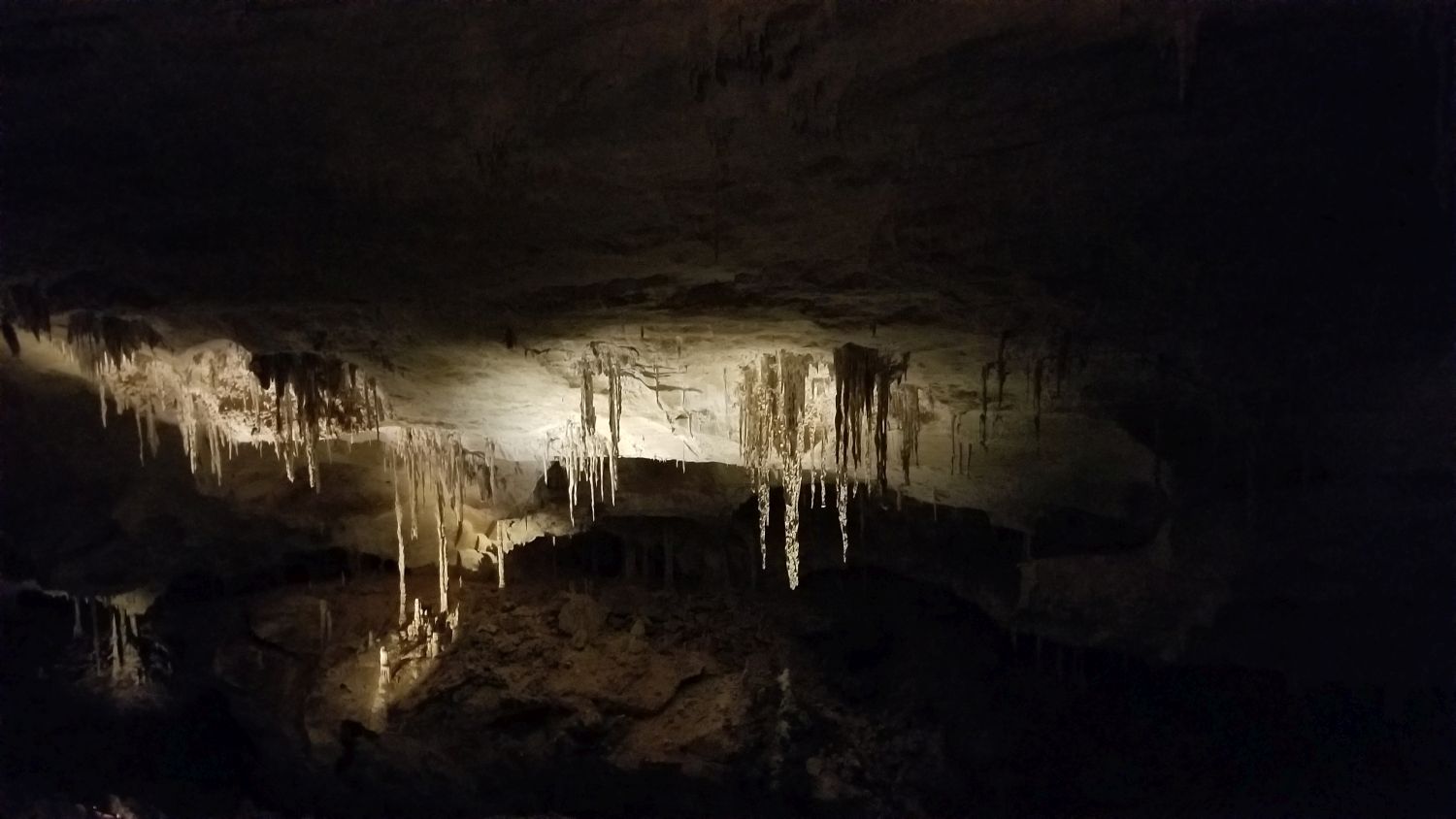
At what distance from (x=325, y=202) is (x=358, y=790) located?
19.2 feet

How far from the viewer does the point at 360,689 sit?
761cm

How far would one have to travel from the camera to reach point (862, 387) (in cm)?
491

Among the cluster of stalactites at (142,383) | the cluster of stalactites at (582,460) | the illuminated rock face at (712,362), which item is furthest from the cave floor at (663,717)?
the cluster of stalactites at (142,383)

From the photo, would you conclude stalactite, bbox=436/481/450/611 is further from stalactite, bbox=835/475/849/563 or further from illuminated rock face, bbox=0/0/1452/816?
stalactite, bbox=835/475/849/563

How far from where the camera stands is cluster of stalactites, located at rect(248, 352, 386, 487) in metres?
5.27

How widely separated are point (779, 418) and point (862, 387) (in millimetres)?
598

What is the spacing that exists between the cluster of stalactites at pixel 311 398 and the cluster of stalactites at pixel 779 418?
2433mm

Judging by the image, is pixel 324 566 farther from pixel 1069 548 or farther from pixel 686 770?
pixel 1069 548

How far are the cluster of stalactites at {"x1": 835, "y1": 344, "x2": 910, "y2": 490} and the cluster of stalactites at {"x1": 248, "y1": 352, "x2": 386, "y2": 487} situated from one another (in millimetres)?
2976

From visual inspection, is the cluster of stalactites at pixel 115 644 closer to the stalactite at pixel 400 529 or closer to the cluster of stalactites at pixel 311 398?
the stalactite at pixel 400 529

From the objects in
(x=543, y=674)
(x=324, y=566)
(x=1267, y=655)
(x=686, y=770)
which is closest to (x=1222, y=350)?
(x=1267, y=655)

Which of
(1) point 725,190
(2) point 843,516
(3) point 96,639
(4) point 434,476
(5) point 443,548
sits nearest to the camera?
(1) point 725,190

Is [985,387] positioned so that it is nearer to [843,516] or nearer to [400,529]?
[843,516]

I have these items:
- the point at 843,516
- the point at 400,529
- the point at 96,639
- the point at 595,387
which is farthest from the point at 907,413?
the point at 96,639
